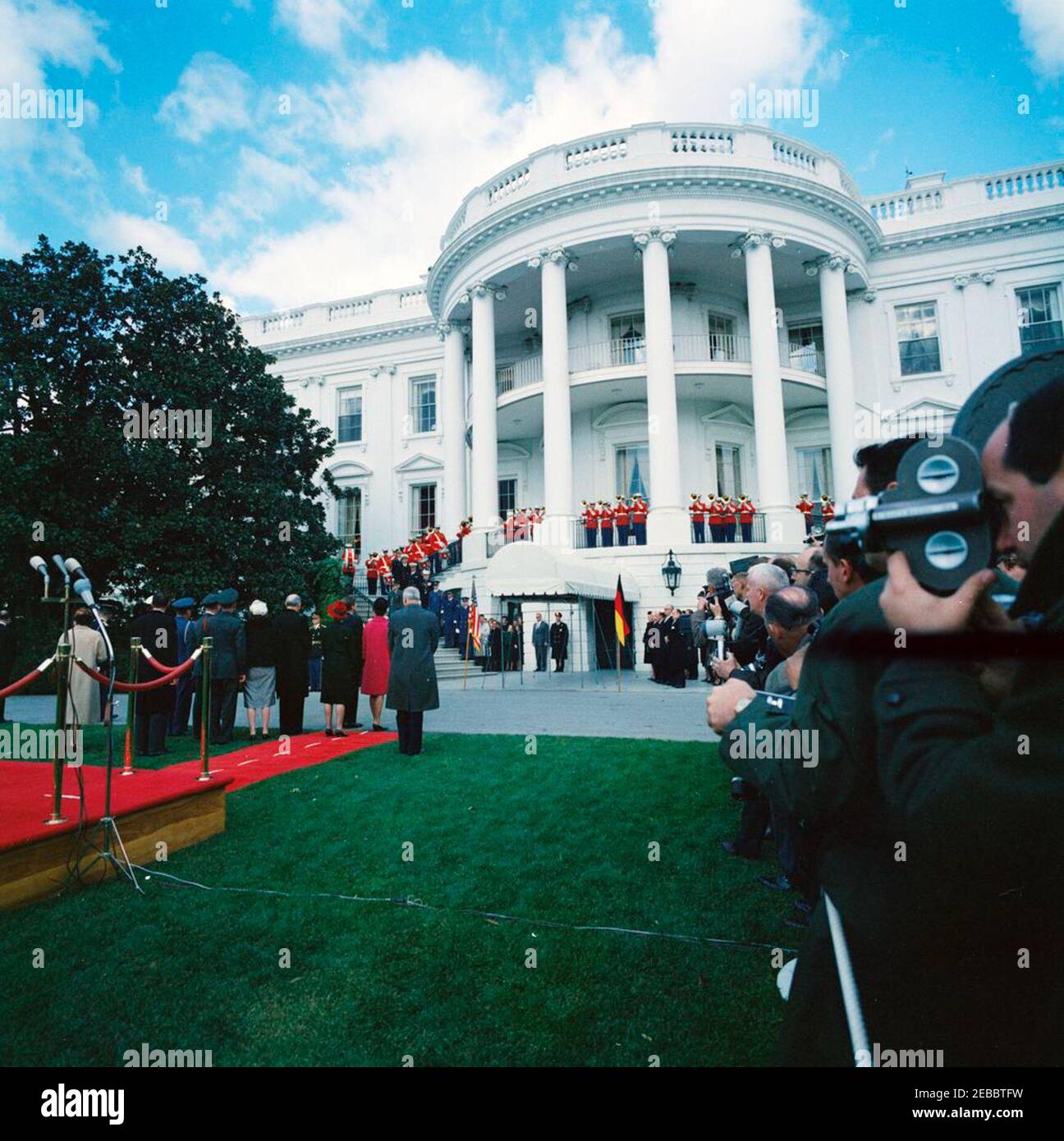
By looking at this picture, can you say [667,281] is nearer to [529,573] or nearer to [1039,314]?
[529,573]

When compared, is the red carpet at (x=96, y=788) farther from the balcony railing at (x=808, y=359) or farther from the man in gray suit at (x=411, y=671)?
the balcony railing at (x=808, y=359)

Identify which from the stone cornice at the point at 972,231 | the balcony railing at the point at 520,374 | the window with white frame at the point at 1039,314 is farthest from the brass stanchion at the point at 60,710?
the window with white frame at the point at 1039,314

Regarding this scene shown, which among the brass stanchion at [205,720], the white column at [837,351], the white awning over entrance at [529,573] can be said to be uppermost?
the white column at [837,351]

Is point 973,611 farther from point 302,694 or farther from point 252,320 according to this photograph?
point 252,320

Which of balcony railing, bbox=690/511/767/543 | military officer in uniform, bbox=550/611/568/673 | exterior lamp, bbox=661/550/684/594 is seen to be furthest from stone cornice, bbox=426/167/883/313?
military officer in uniform, bbox=550/611/568/673

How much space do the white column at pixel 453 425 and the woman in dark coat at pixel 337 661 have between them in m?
16.0

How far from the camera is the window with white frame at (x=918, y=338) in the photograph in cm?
2417

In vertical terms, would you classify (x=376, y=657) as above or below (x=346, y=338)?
below

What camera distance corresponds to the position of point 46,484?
16.3 m

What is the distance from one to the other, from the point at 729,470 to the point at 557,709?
16.0 metres

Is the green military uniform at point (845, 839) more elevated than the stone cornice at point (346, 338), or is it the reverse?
the stone cornice at point (346, 338)

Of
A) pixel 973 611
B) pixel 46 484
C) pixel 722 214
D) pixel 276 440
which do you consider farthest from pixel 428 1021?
pixel 722 214

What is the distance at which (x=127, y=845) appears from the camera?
4.55 meters

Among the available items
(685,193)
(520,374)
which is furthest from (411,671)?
(520,374)
